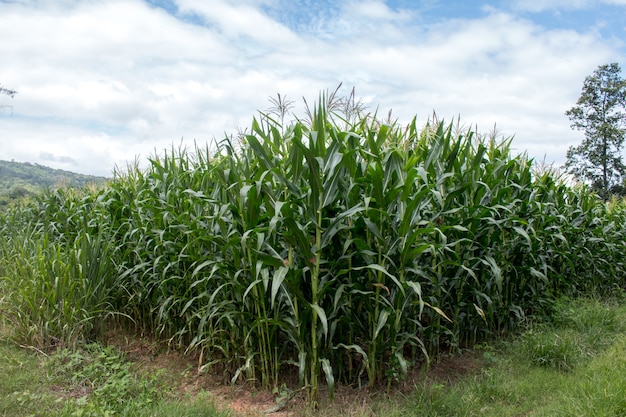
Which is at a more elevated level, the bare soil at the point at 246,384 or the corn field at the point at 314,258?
the corn field at the point at 314,258

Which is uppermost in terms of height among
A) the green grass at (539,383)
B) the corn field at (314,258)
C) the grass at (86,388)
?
the corn field at (314,258)

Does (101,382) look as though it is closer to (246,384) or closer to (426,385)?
(246,384)

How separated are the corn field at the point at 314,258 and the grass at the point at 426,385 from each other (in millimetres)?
234

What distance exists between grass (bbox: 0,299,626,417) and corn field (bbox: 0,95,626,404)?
234mm

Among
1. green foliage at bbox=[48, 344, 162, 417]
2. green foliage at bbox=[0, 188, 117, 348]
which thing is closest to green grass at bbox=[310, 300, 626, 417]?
green foliage at bbox=[48, 344, 162, 417]

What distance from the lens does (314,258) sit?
3242 mm

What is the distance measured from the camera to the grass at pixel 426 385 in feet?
11.0

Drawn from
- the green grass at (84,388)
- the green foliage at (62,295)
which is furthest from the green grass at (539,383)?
the green foliage at (62,295)

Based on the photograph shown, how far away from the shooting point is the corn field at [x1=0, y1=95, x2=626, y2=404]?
3.28m

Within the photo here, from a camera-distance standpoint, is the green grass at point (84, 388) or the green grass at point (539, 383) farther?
the green grass at point (84, 388)

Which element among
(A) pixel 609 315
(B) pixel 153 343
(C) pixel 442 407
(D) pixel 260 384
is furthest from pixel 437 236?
(B) pixel 153 343

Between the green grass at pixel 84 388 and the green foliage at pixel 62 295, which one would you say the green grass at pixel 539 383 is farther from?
the green foliage at pixel 62 295

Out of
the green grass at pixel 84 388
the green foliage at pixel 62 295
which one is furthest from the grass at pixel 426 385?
the green foliage at pixel 62 295

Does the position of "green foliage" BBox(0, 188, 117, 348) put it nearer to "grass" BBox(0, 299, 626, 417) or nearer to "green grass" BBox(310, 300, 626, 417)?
"grass" BBox(0, 299, 626, 417)
